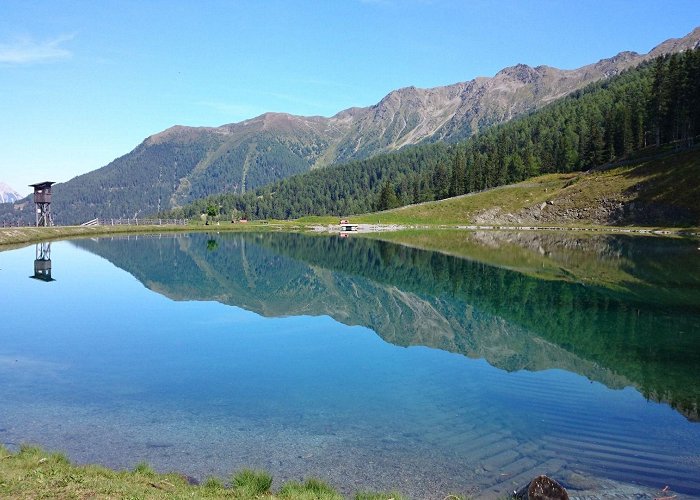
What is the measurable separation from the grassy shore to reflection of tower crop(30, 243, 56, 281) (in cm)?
4367

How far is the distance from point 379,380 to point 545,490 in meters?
10.4

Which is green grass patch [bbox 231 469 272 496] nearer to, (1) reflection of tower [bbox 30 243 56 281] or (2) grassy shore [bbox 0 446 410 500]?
(2) grassy shore [bbox 0 446 410 500]

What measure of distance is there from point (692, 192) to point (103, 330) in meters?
103

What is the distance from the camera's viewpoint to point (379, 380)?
67.9ft

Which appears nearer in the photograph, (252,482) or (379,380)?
(252,482)

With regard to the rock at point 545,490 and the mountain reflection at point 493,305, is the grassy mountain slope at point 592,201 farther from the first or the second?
the rock at point 545,490

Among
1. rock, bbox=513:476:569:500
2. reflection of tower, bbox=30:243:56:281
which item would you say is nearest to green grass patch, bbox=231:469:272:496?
rock, bbox=513:476:569:500

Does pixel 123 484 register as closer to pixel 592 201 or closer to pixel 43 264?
pixel 43 264

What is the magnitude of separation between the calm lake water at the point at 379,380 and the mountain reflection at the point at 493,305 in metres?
0.20

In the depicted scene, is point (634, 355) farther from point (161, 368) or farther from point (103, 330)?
point (103, 330)

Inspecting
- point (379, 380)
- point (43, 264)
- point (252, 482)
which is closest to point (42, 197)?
point (43, 264)

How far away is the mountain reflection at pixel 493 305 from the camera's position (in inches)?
884

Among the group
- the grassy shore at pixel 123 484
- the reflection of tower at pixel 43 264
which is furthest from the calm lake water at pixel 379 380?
the reflection of tower at pixel 43 264

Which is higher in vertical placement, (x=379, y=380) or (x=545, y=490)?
(x=545, y=490)
